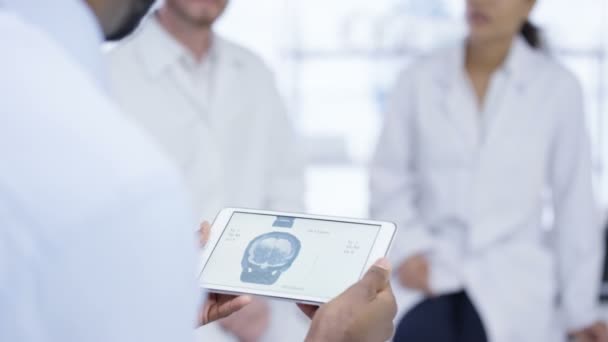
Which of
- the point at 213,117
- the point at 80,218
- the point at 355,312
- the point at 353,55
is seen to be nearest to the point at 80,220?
the point at 80,218

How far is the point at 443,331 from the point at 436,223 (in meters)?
0.26

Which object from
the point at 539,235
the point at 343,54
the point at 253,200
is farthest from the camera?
the point at 343,54

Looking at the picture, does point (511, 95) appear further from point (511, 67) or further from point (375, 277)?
point (375, 277)

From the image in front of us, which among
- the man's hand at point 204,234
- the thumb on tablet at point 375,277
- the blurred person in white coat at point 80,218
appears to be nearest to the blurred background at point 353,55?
the man's hand at point 204,234

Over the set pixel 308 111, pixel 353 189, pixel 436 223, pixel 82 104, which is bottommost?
pixel 353 189

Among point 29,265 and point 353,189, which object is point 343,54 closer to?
point 353,189

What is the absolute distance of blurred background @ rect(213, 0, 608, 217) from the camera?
335cm

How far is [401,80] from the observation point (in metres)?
2.33

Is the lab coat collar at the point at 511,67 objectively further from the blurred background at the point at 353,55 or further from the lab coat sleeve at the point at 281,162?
the blurred background at the point at 353,55

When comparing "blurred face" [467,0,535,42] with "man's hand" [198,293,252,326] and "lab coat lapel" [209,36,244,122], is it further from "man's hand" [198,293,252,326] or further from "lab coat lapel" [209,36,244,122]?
"man's hand" [198,293,252,326]

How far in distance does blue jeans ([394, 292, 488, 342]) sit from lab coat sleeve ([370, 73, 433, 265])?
0.47 ft

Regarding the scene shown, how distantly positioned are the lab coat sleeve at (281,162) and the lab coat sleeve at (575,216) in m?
0.64

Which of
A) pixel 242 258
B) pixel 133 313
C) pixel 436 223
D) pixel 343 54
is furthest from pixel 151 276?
pixel 343 54

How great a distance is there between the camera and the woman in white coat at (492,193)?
2168 mm
